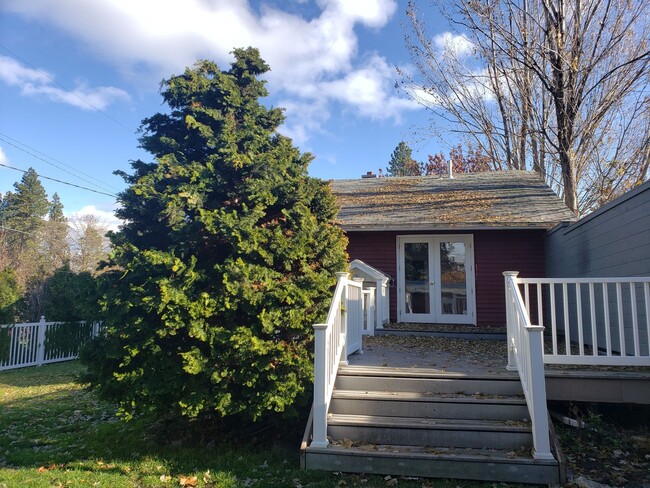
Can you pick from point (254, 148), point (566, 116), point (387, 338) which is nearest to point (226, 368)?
point (254, 148)

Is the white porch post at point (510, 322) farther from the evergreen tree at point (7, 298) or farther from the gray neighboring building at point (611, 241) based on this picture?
the evergreen tree at point (7, 298)

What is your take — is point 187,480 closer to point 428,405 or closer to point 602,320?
point 428,405

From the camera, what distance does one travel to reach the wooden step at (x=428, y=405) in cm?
387

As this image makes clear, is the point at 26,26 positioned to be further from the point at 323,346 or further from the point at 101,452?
the point at 323,346

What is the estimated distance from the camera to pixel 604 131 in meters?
12.8

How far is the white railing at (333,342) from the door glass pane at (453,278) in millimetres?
4111

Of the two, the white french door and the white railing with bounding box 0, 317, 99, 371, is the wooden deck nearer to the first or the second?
the white french door

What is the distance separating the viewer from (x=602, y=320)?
5.78 m

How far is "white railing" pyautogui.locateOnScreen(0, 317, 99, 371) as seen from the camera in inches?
418

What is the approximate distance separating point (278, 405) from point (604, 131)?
44.8ft

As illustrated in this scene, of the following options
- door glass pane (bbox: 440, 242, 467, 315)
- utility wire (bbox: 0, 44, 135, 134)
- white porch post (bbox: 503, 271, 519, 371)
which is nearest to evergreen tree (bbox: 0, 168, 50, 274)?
utility wire (bbox: 0, 44, 135, 134)

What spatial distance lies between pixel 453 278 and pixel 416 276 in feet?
2.65

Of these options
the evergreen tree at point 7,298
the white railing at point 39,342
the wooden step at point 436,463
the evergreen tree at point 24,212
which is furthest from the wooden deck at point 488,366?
the evergreen tree at point 24,212

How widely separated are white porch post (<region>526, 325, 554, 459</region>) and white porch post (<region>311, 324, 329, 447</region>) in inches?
68.4
